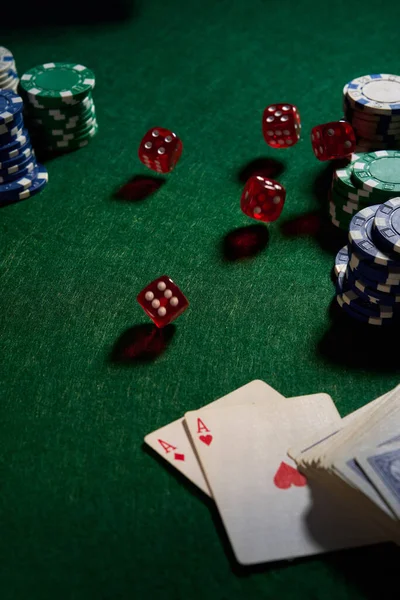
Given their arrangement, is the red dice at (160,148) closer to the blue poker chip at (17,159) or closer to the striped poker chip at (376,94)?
the blue poker chip at (17,159)

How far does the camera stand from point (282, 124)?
159 inches

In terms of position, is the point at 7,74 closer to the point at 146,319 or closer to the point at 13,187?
the point at 13,187

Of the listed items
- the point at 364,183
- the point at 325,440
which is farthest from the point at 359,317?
the point at 325,440

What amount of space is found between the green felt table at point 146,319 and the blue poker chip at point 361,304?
0.09 meters

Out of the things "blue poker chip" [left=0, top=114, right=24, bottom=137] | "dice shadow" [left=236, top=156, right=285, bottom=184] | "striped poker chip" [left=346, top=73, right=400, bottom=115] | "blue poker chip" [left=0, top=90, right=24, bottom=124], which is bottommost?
"dice shadow" [left=236, top=156, right=285, bottom=184]

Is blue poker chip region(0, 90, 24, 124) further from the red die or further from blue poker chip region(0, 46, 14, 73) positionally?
the red die

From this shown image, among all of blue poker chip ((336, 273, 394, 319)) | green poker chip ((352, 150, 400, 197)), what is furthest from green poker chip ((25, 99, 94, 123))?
blue poker chip ((336, 273, 394, 319))

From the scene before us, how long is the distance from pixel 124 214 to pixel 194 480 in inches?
63.3

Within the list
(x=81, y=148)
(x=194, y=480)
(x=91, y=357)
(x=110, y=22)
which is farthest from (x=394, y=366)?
(x=110, y=22)

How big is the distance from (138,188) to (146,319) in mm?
973

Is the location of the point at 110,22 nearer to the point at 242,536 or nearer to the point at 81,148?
the point at 81,148

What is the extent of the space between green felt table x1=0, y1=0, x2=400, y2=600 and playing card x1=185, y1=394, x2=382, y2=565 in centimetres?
6

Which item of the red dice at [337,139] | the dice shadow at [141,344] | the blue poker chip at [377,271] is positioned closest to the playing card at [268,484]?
the dice shadow at [141,344]

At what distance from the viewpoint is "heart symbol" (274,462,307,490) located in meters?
2.55
